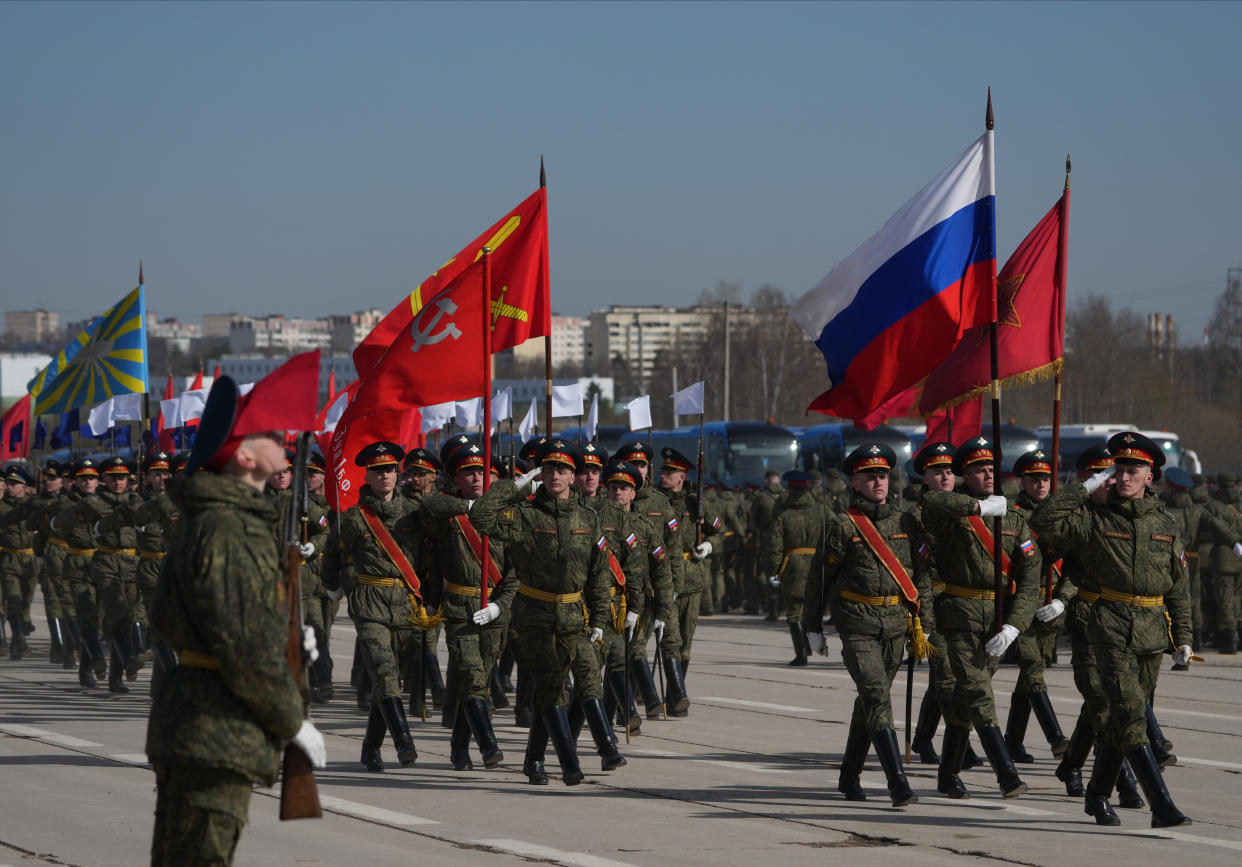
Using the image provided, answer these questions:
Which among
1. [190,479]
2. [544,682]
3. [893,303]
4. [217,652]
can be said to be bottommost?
[544,682]

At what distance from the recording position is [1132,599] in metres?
8.77

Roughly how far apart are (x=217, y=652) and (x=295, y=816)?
1.83 ft

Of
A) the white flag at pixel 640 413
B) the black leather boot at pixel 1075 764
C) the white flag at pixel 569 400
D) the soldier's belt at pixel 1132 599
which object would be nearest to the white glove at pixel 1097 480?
the soldier's belt at pixel 1132 599

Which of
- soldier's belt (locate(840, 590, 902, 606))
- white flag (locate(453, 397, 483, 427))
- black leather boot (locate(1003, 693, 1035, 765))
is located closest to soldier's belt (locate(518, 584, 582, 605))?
soldier's belt (locate(840, 590, 902, 606))

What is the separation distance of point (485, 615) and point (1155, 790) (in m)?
4.12

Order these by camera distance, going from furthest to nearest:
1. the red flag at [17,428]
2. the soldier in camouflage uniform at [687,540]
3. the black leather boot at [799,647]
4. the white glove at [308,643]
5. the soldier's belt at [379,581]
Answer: the red flag at [17,428], the black leather boot at [799,647], the soldier in camouflage uniform at [687,540], the soldier's belt at [379,581], the white glove at [308,643]

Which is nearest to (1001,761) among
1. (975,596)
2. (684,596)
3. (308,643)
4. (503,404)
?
(975,596)

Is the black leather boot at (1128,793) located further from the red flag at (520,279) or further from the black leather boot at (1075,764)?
the red flag at (520,279)

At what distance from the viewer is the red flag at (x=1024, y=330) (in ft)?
37.0

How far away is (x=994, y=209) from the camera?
10.5 metres

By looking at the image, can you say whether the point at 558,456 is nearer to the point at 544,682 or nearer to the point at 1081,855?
the point at 544,682

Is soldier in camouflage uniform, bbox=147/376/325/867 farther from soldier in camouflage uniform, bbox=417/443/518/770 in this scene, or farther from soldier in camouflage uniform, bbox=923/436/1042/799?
soldier in camouflage uniform, bbox=417/443/518/770

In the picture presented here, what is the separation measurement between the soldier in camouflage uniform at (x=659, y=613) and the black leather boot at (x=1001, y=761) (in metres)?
3.89

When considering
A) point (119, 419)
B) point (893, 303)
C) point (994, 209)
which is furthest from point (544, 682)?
point (119, 419)
